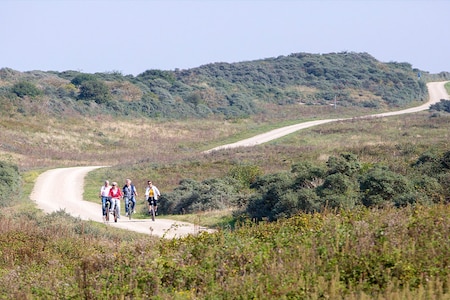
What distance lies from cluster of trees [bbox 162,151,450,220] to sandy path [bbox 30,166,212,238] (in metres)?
2.38

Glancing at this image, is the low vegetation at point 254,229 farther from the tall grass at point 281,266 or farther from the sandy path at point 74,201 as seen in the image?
the sandy path at point 74,201

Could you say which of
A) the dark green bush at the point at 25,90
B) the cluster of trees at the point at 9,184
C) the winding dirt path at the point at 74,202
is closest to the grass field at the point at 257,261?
the winding dirt path at the point at 74,202

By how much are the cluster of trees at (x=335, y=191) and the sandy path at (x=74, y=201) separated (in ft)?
7.81

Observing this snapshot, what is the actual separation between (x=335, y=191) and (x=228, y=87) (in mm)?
80551

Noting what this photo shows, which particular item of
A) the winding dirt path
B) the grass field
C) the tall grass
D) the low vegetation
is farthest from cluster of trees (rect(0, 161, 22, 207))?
the tall grass

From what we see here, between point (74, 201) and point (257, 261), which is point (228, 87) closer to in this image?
point (74, 201)

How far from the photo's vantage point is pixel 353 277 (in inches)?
331

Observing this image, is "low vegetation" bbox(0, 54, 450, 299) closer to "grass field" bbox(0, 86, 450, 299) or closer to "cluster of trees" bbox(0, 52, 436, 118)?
"grass field" bbox(0, 86, 450, 299)

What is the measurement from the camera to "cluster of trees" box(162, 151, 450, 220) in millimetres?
19109

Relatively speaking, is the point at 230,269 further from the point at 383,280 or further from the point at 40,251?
the point at 40,251

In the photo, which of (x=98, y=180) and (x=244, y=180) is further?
(x=98, y=180)

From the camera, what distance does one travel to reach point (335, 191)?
20.0 metres

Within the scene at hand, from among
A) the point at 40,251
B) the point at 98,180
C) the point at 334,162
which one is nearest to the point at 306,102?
the point at 98,180

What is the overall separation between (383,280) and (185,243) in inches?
130
